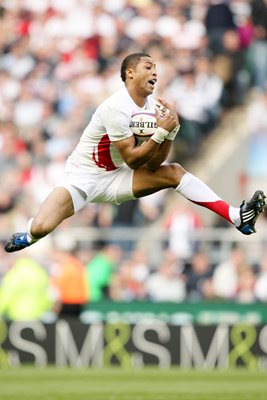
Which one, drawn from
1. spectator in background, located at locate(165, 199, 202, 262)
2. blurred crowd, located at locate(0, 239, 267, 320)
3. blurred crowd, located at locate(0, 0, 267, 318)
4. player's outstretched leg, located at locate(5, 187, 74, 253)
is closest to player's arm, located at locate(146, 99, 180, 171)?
player's outstretched leg, located at locate(5, 187, 74, 253)

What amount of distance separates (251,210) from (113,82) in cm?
935

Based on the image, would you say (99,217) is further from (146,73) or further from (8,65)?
(146,73)

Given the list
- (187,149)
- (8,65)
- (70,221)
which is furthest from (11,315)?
(8,65)

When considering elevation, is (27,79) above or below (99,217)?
above

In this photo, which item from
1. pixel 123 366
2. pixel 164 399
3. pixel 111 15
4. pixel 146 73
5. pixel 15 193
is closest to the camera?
pixel 146 73

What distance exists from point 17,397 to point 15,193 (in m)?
5.78

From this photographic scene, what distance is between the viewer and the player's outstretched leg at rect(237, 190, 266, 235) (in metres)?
11.7

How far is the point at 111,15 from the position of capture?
71.6 feet

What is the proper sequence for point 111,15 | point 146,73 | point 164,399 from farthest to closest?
point 111,15 < point 164,399 < point 146,73

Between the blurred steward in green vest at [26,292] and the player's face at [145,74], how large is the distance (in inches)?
292

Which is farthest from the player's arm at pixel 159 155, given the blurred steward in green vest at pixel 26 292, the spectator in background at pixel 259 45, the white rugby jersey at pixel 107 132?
the spectator in background at pixel 259 45

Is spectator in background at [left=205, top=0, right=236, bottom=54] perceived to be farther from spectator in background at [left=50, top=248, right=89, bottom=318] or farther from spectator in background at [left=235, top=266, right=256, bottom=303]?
spectator in background at [left=50, top=248, right=89, bottom=318]

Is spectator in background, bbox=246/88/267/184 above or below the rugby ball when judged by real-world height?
above

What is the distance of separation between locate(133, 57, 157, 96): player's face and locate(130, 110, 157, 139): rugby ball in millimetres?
200
